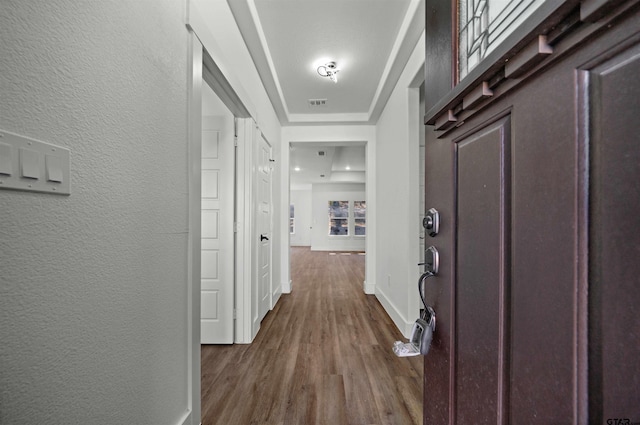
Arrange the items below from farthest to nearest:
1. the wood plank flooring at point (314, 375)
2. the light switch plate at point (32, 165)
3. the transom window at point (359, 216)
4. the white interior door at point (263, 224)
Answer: the transom window at point (359, 216)
the white interior door at point (263, 224)
the wood plank flooring at point (314, 375)
the light switch plate at point (32, 165)

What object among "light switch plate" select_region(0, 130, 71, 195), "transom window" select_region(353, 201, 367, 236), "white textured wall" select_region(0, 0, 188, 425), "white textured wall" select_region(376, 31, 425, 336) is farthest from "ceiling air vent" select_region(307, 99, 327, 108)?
"transom window" select_region(353, 201, 367, 236)

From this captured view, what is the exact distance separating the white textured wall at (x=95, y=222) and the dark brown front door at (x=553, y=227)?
0.99m

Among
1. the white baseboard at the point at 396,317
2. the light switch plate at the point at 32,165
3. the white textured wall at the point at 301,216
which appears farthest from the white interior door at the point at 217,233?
the white textured wall at the point at 301,216

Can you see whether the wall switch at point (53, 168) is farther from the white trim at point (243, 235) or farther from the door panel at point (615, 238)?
the white trim at point (243, 235)

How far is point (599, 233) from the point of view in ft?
1.14

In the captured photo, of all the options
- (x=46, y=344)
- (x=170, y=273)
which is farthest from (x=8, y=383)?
(x=170, y=273)

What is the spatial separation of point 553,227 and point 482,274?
21 centimetres

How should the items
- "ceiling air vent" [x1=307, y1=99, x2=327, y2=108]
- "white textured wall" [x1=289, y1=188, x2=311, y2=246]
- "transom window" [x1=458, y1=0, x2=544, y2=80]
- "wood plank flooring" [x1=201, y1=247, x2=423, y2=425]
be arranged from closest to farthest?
1. "transom window" [x1=458, y1=0, x2=544, y2=80]
2. "wood plank flooring" [x1=201, y1=247, x2=423, y2=425]
3. "ceiling air vent" [x1=307, y1=99, x2=327, y2=108]
4. "white textured wall" [x1=289, y1=188, x2=311, y2=246]

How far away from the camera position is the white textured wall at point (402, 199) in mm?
2600

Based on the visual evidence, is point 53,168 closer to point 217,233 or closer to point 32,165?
point 32,165

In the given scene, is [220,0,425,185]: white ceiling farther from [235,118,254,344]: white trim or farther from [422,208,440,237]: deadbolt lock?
[422,208,440,237]: deadbolt lock

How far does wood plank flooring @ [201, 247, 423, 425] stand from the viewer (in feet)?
5.17

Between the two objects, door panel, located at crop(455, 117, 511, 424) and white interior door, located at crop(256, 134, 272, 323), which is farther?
white interior door, located at crop(256, 134, 272, 323)

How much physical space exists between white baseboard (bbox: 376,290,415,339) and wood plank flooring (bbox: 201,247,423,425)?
7 centimetres
